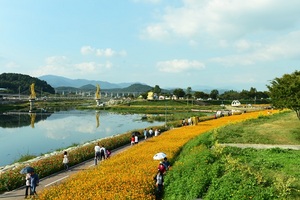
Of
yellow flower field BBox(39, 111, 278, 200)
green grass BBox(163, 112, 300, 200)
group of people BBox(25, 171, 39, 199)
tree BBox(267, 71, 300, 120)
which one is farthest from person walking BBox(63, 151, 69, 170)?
tree BBox(267, 71, 300, 120)

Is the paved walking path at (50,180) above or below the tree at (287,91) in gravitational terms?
below

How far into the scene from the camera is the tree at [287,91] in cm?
3333

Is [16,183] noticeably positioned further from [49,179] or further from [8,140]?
[8,140]

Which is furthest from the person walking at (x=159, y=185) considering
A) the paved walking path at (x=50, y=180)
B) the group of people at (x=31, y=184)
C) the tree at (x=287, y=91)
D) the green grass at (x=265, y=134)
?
the tree at (x=287, y=91)

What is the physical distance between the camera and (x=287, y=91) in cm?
3478

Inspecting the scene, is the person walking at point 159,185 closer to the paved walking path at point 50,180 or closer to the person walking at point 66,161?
the paved walking path at point 50,180

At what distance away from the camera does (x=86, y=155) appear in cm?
2983

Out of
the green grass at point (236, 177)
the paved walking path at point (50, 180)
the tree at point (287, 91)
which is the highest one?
the tree at point (287, 91)

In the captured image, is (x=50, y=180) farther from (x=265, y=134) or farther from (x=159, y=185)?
(x=265, y=134)

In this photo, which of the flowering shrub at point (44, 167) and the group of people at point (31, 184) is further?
the flowering shrub at point (44, 167)

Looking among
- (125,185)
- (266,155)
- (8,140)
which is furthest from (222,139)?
(8,140)

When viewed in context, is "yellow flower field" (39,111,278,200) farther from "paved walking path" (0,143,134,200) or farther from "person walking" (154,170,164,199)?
"paved walking path" (0,143,134,200)

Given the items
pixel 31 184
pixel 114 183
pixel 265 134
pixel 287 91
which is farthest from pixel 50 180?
pixel 287 91

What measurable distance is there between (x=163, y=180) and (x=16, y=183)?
10404 mm
